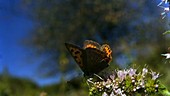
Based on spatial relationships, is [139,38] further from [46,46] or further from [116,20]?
[46,46]

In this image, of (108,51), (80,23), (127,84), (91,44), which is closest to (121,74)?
(127,84)

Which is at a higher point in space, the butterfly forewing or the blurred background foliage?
the blurred background foliage

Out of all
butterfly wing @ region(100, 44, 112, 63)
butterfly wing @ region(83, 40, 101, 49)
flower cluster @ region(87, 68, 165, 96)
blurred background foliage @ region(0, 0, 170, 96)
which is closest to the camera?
flower cluster @ region(87, 68, 165, 96)

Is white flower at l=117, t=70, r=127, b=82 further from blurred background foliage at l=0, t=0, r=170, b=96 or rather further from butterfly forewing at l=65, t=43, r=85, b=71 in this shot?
blurred background foliage at l=0, t=0, r=170, b=96

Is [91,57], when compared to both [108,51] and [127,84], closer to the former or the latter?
[108,51]

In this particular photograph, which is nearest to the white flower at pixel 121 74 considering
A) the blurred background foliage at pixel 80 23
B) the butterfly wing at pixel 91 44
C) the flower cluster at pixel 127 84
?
the flower cluster at pixel 127 84

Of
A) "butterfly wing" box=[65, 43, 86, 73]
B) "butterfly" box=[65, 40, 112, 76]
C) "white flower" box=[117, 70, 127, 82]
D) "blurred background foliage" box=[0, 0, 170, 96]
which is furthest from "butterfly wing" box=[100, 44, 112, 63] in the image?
"blurred background foliage" box=[0, 0, 170, 96]
